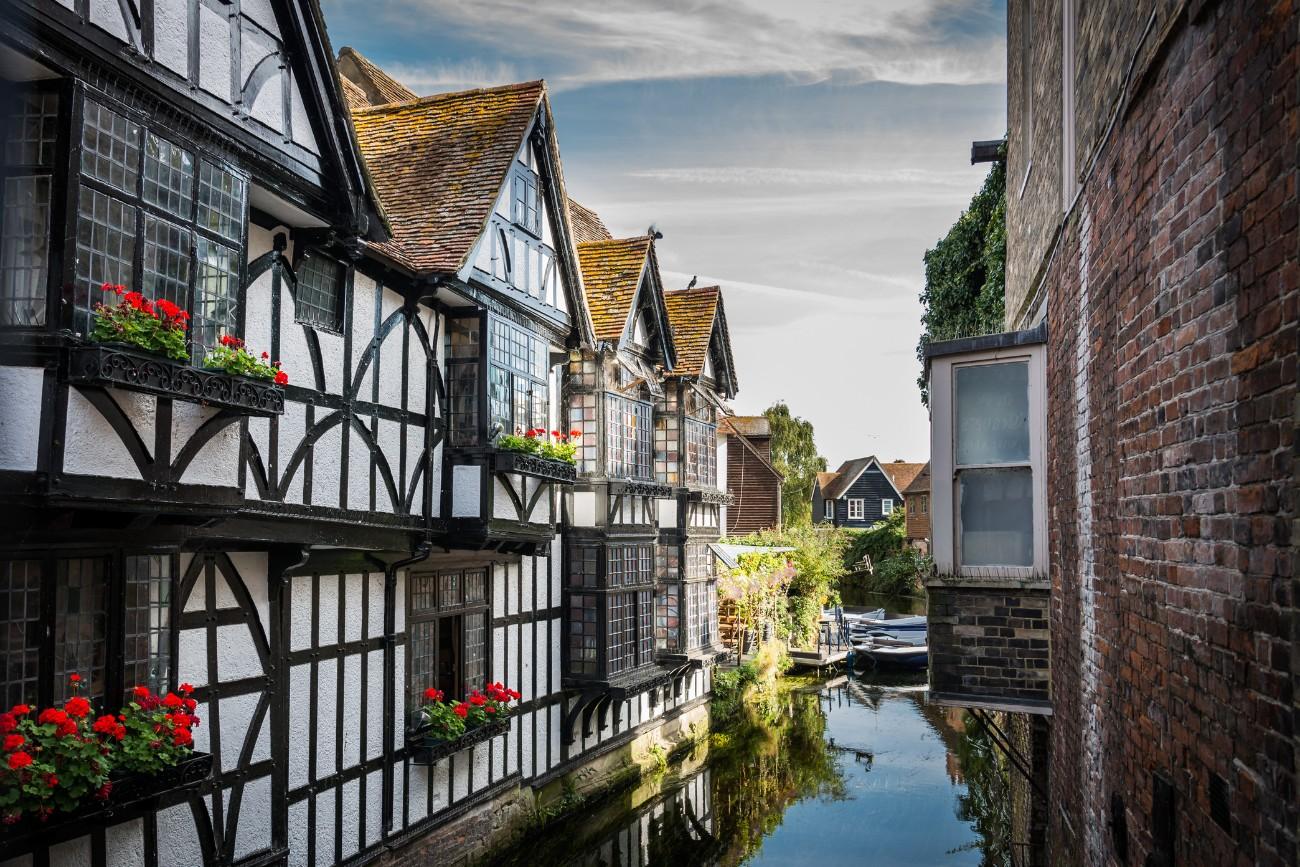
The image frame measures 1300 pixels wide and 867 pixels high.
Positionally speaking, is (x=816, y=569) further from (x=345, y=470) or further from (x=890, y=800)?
(x=345, y=470)

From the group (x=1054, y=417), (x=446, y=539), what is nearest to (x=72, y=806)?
(x=446, y=539)

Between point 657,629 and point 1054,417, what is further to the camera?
point 657,629

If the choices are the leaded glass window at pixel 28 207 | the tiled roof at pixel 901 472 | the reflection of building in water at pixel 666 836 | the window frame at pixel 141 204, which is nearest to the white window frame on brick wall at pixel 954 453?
the window frame at pixel 141 204

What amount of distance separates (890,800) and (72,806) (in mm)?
13334

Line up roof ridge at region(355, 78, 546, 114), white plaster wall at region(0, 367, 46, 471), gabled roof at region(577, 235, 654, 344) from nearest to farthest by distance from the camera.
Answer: white plaster wall at region(0, 367, 46, 471)
roof ridge at region(355, 78, 546, 114)
gabled roof at region(577, 235, 654, 344)

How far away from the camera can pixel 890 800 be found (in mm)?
16547

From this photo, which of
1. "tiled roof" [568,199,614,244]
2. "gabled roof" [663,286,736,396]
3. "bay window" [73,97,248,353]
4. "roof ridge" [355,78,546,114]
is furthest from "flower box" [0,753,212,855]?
"tiled roof" [568,199,614,244]

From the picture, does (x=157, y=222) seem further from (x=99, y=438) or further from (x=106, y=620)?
(x=106, y=620)

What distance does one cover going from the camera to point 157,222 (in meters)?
6.82

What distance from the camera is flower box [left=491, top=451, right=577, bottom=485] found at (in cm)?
1168

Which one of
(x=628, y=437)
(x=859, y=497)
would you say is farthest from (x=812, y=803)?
(x=859, y=497)

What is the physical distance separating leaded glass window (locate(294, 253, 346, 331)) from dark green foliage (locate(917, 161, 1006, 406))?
32.1 ft

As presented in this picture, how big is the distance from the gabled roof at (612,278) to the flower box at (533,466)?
3766 millimetres

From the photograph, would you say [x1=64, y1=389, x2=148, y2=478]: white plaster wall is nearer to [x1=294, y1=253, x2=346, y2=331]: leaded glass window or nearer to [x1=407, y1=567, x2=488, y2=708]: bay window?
[x1=294, y1=253, x2=346, y2=331]: leaded glass window
